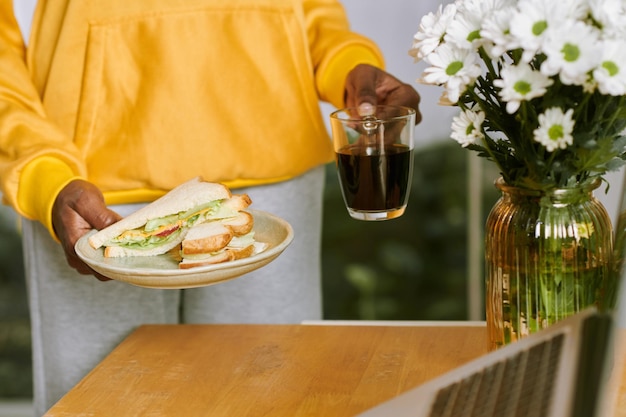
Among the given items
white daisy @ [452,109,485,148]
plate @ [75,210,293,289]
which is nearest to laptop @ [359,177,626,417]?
white daisy @ [452,109,485,148]

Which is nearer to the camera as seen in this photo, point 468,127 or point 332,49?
point 468,127

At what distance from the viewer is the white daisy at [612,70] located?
0.77m

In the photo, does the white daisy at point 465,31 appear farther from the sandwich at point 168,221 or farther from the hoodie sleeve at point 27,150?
the hoodie sleeve at point 27,150

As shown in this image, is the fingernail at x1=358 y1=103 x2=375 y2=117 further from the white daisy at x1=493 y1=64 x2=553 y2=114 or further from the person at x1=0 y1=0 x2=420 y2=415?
the white daisy at x1=493 y1=64 x2=553 y2=114

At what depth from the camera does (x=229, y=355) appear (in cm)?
116

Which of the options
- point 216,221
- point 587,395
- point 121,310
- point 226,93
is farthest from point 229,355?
point 587,395

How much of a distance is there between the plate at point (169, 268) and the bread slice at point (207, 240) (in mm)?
37

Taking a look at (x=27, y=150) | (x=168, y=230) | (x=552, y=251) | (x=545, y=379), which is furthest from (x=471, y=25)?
(x=27, y=150)

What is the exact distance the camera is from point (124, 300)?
57.9 inches

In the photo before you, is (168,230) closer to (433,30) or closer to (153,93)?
(153,93)

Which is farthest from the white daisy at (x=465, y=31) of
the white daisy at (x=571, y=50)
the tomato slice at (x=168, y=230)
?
the tomato slice at (x=168, y=230)

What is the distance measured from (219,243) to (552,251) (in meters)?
0.41

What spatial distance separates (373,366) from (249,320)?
51 cm

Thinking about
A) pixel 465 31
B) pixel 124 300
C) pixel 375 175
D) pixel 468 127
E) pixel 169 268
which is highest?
pixel 465 31
